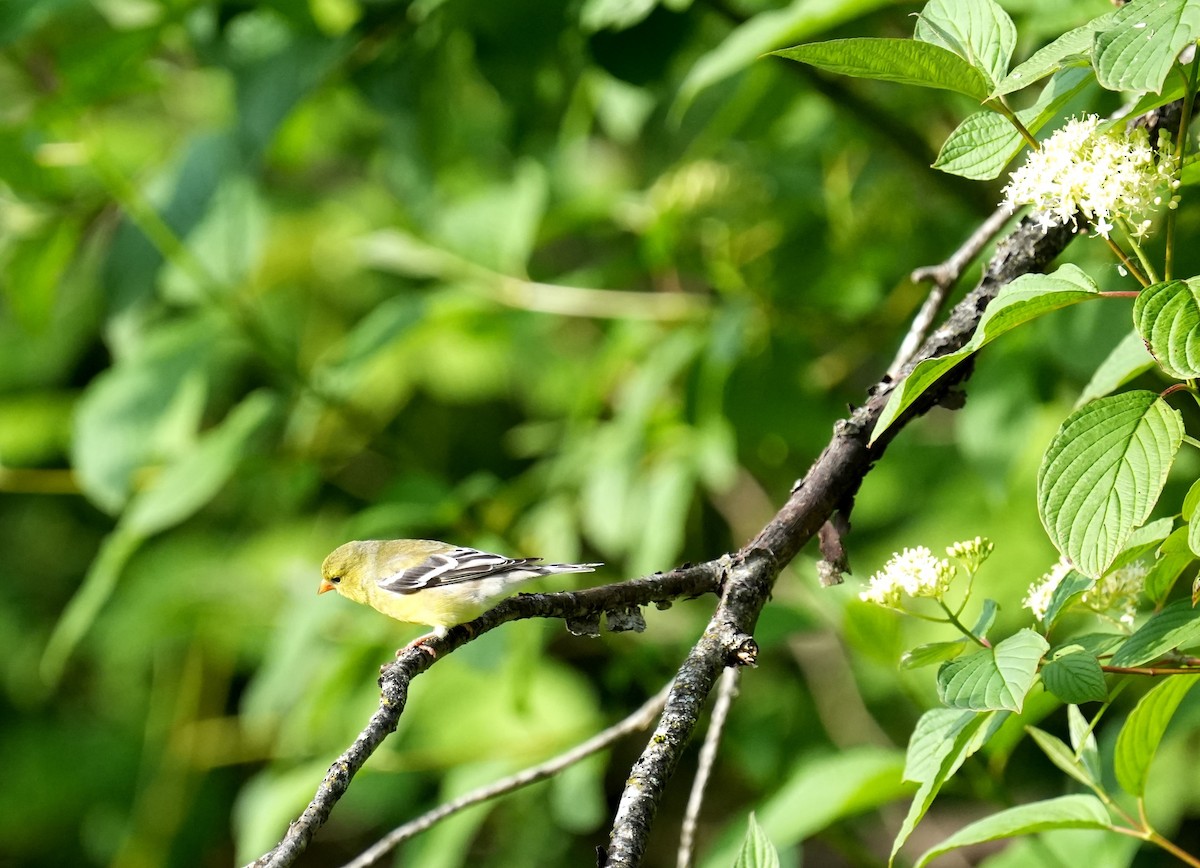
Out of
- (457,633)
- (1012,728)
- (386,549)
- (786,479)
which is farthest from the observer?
(786,479)

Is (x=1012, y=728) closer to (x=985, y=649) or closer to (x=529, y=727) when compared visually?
(x=985, y=649)

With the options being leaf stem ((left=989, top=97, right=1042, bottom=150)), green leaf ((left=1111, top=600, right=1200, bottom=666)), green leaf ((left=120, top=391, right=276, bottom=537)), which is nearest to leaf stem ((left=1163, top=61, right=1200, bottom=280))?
leaf stem ((left=989, top=97, right=1042, bottom=150))

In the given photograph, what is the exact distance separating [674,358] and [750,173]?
652 millimetres

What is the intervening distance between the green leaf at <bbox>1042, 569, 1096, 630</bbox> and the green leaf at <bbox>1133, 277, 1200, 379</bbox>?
27cm

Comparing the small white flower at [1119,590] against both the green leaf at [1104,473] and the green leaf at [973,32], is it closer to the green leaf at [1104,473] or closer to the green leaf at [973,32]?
the green leaf at [1104,473]

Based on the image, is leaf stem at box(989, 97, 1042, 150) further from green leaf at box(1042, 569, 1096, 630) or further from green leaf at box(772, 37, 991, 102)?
green leaf at box(1042, 569, 1096, 630)

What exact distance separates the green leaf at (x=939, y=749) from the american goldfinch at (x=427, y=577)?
0.51 m

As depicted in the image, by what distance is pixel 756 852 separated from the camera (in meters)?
1.16

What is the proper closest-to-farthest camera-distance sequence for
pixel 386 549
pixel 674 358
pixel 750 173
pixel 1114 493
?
1. pixel 1114 493
2. pixel 386 549
3. pixel 674 358
4. pixel 750 173

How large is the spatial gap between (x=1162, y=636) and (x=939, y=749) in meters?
0.26

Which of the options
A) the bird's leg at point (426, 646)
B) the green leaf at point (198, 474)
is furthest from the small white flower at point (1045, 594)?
the green leaf at point (198, 474)

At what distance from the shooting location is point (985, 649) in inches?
46.9

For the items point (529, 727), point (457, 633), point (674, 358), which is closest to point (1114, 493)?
point (457, 633)

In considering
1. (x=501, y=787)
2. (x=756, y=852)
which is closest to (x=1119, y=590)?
(x=756, y=852)
